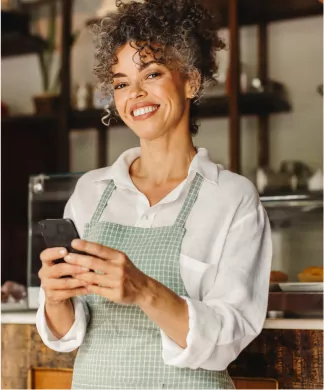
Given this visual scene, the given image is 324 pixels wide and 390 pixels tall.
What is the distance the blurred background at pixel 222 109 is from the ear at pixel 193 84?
932mm

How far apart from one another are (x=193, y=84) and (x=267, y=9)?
1824mm

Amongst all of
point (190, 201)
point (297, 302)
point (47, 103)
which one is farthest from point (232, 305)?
point (47, 103)

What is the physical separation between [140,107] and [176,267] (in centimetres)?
30

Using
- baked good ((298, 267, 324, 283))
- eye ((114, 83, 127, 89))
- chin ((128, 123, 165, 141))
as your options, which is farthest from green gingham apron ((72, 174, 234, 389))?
baked good ((298, 267, 324, 283))

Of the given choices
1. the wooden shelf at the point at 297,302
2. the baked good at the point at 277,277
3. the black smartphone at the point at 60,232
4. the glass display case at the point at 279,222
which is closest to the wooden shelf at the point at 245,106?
the glass display case at the point at 279,222

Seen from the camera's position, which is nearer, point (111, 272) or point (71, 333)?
point (111, 272)

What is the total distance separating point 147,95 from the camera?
4.13ft

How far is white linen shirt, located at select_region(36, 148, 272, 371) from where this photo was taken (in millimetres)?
1100

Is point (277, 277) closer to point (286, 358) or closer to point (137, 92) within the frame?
point (286, 358)

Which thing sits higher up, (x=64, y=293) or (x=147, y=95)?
(x=147, y=95)

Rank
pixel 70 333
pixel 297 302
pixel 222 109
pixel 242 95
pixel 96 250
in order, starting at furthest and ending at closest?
1. pixel 222 109
2. pixel 242 95
3. pixel 297 302
4. pixel 70 333
5. pixel 96 250

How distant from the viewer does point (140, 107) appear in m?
1.26

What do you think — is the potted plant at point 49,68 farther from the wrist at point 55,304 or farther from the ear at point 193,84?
the wrist at point 55,304

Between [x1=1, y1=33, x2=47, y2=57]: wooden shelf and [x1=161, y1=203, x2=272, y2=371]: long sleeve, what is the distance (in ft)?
7.95
